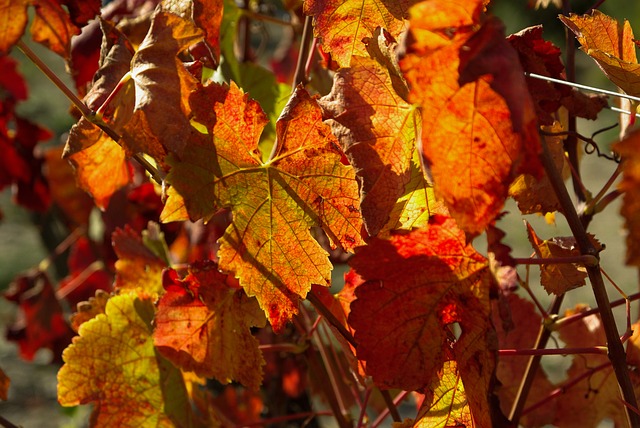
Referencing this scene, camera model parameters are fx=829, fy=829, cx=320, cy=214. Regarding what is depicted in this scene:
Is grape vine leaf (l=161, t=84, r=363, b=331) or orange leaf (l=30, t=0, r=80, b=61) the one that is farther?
orange leaf (l=30, t=0, r=80, b=61)

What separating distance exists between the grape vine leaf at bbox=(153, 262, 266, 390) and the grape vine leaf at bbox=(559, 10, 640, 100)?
354 millimetres

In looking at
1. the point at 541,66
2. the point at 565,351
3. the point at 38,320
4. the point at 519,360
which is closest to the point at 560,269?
the point at 565,351

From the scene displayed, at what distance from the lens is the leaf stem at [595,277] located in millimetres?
540

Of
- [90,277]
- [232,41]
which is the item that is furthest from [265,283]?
[90,277]

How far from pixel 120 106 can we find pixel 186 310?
0.21 m

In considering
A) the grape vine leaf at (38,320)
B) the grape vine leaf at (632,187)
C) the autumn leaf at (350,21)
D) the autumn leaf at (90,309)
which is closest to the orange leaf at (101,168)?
the autumn leaf at (90,309)

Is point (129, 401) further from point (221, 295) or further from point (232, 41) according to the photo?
point (232, 41)

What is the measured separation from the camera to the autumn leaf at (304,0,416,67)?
0.67m

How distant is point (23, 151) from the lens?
4.81ft

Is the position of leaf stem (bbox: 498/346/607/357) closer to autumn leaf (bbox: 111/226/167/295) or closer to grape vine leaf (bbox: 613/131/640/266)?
grape vine leaf (bbox: 613/131/640/266)

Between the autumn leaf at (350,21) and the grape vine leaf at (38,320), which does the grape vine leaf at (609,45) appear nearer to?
the autumn leaf at (350,21)

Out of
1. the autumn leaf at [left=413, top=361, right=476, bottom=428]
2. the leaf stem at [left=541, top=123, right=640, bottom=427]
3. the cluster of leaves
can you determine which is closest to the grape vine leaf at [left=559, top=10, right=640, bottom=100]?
the cluster of leaves

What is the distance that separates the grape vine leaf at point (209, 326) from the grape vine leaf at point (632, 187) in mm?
347

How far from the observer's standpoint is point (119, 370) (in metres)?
0.84
